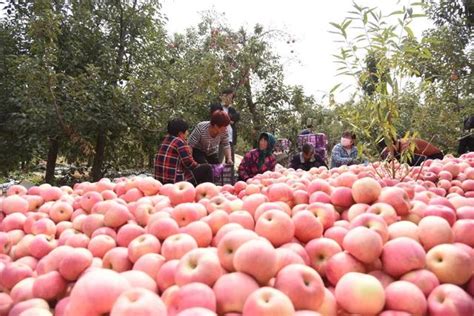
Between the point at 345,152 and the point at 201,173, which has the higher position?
the point at 345,152

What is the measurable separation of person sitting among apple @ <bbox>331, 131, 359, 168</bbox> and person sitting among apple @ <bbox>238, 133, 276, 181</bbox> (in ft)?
5.76

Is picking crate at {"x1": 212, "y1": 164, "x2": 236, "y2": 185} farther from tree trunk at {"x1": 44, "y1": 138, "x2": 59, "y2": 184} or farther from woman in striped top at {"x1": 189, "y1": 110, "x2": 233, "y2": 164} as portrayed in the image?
tree trunk at {"x1": 44, "y1": 138, "x2": 59, "y2": 184}

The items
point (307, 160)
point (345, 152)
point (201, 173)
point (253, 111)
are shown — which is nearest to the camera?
point (201, 173)

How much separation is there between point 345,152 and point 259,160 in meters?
2.19

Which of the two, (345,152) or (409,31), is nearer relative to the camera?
(409,31)

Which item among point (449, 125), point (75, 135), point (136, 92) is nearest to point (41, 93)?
point (75, 135)

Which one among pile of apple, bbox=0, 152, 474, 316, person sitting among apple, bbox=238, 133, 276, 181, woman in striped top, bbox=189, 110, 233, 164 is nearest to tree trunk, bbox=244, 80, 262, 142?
person sitting among apple, bbox=238, 133, 276, 181

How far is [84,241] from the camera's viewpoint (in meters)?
1.55

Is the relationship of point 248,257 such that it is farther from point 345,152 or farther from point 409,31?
point 345,152

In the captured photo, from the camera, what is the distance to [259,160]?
552 centimetres

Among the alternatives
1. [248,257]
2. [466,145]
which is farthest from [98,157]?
[248,257]

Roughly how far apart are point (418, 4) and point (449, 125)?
6963mm

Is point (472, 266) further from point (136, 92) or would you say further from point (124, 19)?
point (124, 19)

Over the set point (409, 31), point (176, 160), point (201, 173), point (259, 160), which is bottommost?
point (201, 173)
